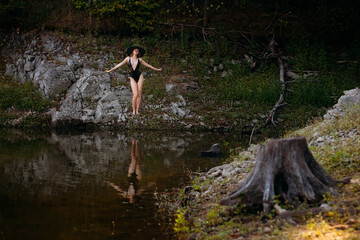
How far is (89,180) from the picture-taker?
9664mm

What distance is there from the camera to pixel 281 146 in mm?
5922

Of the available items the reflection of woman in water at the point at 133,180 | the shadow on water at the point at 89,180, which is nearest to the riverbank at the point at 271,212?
the shadow on water at the point at 89,180

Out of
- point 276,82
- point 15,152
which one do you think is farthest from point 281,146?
point 276,82

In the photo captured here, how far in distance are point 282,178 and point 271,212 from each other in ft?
1.99

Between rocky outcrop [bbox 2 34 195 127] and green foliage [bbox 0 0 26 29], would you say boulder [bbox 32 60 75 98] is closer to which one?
rocky outcrop [bbox 2 34 195 127]

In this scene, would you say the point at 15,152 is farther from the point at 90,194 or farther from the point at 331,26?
the point at 331,26

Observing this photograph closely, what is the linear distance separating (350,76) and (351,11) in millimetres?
4381

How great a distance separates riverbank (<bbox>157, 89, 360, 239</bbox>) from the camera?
506 cm

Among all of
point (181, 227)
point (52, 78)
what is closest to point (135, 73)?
point (52, 78)

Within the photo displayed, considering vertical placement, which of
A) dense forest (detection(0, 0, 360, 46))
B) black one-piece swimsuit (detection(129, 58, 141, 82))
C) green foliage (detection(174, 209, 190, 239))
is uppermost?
dense forest (detection(0, 0, 360, 46))

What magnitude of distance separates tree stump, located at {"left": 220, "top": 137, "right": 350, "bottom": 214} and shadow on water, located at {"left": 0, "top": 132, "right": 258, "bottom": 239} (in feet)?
4.91

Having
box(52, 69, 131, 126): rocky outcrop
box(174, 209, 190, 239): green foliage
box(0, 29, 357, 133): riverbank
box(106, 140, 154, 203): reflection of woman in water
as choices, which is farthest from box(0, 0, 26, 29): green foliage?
box(174, 209, 190, 239): green foliage

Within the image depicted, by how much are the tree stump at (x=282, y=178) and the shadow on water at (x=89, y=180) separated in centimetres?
150

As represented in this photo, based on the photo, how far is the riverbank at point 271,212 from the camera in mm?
5059
